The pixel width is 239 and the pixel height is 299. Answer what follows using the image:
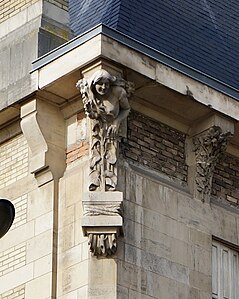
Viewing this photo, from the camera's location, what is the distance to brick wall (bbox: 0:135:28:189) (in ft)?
58.5

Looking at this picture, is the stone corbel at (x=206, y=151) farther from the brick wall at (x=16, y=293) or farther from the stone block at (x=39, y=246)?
the brick wall at (x=16, y=293)

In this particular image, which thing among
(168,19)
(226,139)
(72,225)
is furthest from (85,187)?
(168,19)

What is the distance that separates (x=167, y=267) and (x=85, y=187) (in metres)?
1.36

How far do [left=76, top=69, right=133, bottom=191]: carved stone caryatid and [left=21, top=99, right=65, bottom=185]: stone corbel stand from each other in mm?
714

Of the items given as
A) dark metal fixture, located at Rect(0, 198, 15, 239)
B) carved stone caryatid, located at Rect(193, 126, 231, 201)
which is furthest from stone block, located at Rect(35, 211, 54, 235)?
dark metal fixture, located at Rect(0, 198, 15, 239)

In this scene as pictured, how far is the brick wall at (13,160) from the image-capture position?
58.5 feet

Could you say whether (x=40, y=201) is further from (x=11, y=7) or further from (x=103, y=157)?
(x=11, y=7)

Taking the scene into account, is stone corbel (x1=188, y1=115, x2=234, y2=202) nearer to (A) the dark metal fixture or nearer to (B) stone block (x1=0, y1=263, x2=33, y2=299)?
(B) stone block (x1=0, y1=263, x2=33, y2=299)

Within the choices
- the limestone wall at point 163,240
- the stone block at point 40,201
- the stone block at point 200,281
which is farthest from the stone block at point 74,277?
the stone block at point 200,281

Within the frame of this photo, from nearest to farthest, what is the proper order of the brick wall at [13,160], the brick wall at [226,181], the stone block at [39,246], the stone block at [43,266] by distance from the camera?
the stone block at [43,266] → the stone block at [39,246] → the brick wall at [13,160] → the brick wall at [226,181]

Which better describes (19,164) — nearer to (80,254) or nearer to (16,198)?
(16,198)

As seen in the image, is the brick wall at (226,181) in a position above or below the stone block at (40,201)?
above

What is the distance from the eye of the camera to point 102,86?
16.8 metres

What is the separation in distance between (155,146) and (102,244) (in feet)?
5.61
